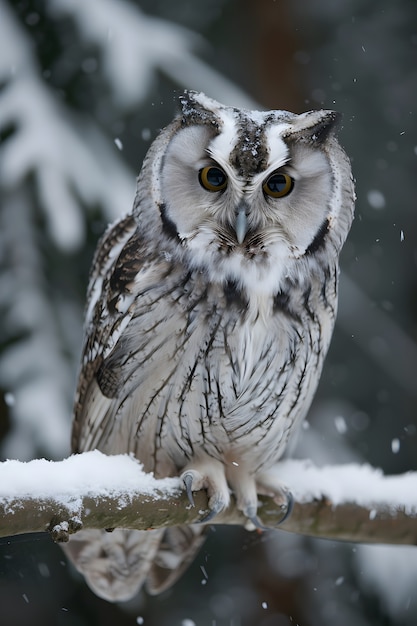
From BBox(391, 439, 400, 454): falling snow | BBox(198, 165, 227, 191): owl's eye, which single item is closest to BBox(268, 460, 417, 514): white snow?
BBox(198, 165, 227, 191): owl's eye

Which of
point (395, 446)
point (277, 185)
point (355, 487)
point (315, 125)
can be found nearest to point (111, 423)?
point (355, 487)

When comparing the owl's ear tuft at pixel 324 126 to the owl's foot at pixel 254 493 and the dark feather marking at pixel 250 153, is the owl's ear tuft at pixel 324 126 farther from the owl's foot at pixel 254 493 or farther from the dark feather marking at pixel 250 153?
the owl's foot at pixel 254 493

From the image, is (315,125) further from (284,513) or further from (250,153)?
(284,513)

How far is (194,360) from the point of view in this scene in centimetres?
206

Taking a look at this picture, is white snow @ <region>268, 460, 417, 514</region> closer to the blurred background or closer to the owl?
the owl

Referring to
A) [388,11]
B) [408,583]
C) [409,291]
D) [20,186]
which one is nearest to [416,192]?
[409,291]

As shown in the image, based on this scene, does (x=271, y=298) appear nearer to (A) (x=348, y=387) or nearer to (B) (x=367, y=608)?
(B) (x=367, y=608)

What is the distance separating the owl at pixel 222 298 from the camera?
1.92 m

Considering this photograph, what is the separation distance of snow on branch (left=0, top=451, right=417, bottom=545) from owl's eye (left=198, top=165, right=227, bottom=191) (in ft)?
2.10

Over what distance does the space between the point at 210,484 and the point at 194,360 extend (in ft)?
1.09

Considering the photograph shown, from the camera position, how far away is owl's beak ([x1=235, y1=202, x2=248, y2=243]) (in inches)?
72.4

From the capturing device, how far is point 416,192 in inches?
212

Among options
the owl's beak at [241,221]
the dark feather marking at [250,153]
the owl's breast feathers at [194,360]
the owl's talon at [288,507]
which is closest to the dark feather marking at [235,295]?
the owl's breast feathers at [194,360]

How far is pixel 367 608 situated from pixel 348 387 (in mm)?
1330
